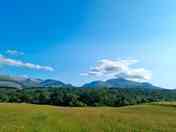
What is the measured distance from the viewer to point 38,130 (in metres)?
16.9

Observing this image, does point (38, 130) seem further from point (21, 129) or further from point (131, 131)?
point (131, 131)

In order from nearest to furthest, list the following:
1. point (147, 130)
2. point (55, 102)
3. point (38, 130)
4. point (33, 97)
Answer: point (38, 130) < point (147, 130) < point (55, 102) < point (33, 97)

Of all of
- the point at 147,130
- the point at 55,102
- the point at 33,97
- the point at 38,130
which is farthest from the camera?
the point at 33,97

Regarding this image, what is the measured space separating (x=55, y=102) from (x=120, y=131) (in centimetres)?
9427

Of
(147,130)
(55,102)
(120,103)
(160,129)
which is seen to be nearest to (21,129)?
(147,130)

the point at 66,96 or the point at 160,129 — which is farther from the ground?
the point at 66,96

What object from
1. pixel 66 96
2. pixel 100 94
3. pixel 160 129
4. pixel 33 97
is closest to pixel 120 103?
pixel 100 94

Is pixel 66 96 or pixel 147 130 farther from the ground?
pixel 66 96

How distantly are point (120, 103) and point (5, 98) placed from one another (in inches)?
1995

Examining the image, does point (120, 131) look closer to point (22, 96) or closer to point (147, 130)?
point (147, 130)

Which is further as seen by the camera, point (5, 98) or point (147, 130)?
point (5, 98)

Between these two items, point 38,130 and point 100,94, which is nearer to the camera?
point 38,130

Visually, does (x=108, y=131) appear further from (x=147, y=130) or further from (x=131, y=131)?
(x=147, y=130)

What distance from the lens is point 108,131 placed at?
17.6 metres
